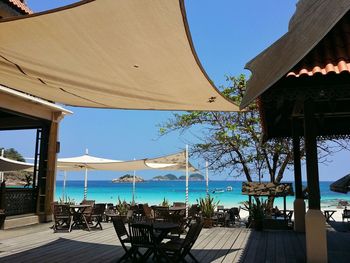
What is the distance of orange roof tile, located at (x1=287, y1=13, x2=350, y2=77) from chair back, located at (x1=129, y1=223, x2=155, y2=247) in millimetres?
2962

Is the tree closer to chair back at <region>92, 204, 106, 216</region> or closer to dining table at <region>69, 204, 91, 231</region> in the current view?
chair back at <region>92, 204, 106, 216</region>

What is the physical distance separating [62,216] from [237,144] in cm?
691

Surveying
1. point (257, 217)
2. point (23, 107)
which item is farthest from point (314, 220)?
point (23, 107)

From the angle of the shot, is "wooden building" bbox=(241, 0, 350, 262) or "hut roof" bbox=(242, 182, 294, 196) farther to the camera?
"hut roof" bbox=(242, 182, 294, 196)

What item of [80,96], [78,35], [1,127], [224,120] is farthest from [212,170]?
[78,35]

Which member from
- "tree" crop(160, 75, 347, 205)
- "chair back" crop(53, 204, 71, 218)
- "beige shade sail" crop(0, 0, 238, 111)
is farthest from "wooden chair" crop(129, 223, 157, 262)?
"tree" crop(160, 75, 347, 205)

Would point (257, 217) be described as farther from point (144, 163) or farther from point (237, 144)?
point (144, 163)

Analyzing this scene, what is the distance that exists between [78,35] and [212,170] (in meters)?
11.2

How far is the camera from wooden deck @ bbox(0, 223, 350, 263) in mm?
5900

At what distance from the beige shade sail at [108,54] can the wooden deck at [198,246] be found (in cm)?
273

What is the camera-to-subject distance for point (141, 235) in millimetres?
5336

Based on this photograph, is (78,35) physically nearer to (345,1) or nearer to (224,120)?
(345,1)

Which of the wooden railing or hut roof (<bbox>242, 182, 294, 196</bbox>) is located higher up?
hut roof (<bbox>242, 182, 294, 196</bbox>)

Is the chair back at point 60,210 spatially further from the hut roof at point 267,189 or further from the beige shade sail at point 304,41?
the beige shade sail at point 304,41
